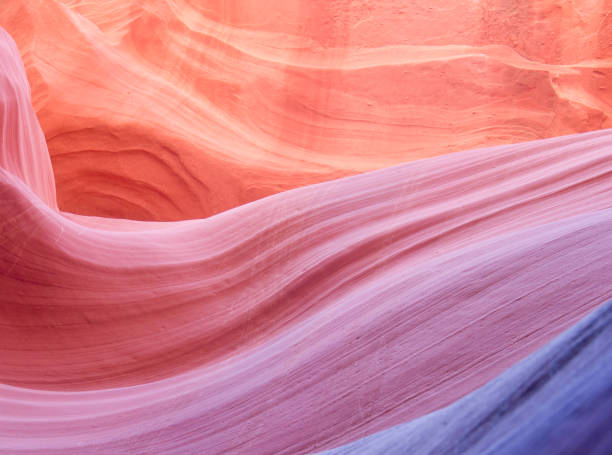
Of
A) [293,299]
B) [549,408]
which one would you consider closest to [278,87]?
[293,299]

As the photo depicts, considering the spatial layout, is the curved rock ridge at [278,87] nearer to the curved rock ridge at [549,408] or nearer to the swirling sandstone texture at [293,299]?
the swirling sandstone texture at [293,299]

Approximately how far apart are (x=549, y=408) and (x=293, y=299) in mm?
777

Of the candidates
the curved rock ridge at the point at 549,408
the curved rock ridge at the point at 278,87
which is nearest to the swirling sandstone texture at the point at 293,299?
the curved rock ridge at the point at 549,408

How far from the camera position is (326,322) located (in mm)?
896

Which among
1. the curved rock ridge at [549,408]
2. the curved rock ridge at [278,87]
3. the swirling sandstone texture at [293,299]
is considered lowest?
the curved rock ridge at [549,408]

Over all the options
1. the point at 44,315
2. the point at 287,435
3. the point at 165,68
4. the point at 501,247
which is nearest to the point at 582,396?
the point at 287,435

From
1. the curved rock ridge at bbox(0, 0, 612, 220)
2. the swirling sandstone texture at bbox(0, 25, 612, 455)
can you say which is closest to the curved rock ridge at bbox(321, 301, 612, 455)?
the swirling sandstone texture at bbox(0, 25, 612, 455)

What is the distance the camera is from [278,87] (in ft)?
9.98

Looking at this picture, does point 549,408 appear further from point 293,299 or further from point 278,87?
point 278,87

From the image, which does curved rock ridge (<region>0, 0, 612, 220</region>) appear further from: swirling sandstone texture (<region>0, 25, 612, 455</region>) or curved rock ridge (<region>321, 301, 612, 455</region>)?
curved rock ridge (<region>321, 301, 612, 455</region>)

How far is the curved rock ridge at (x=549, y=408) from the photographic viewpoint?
0.29 metres

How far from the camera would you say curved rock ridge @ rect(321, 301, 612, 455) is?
288mm

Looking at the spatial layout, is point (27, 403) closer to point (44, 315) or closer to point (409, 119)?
point (44, 315)

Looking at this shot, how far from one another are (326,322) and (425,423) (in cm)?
45
